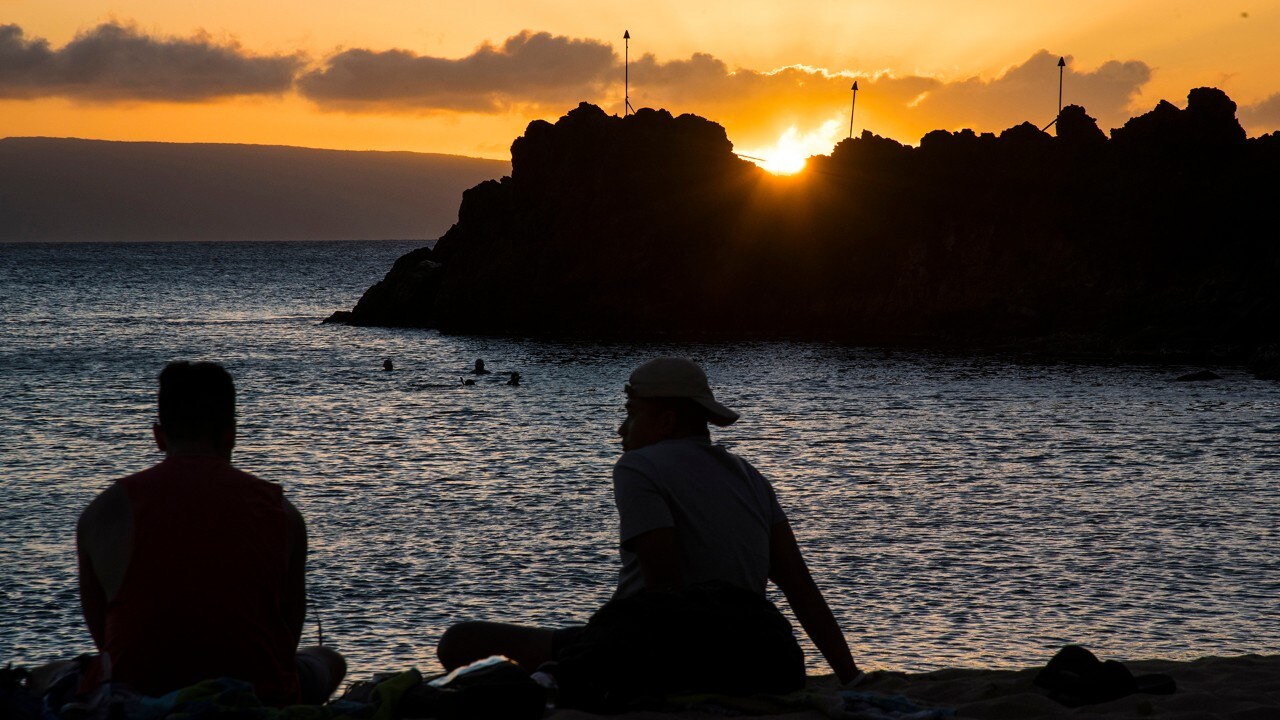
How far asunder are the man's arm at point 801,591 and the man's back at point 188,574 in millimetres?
2092

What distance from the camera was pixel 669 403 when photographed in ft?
16.5

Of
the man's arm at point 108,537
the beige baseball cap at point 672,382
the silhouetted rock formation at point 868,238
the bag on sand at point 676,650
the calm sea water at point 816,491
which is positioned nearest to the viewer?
the man's arm at point 108,537

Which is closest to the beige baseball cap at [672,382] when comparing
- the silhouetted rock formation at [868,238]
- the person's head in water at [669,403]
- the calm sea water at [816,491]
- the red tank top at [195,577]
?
the person's head in water at [669,403]

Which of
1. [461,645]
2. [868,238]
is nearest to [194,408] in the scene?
[461,645]

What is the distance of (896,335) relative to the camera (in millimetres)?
63000

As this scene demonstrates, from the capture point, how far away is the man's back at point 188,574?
13.6 ft

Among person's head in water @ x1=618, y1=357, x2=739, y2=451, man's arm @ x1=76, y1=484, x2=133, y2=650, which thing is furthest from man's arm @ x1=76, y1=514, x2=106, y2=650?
person's head in water @ x1=618, y1=357, x2=739, y2=451

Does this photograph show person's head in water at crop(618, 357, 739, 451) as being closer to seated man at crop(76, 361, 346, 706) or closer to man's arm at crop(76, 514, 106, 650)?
seated man at crop(76, 361, 346, 706)

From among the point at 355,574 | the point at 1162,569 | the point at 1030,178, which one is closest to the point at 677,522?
the point at 355,574

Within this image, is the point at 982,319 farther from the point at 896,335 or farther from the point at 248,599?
the point at 248,599

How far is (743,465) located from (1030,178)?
6507 centimetres

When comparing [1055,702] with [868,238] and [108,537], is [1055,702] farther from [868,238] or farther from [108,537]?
[868,238]

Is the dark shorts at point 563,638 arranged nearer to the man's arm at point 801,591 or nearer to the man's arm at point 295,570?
the man's arm at point 801,591

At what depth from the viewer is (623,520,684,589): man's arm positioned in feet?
16.1
